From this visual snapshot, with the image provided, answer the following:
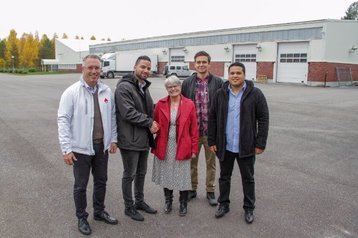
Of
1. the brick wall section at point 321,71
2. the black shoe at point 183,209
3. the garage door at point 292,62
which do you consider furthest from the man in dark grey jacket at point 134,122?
the garage door at point 292,62

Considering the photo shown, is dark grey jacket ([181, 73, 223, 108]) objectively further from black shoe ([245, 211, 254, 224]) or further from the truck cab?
the truck cab

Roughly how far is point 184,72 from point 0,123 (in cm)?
3065

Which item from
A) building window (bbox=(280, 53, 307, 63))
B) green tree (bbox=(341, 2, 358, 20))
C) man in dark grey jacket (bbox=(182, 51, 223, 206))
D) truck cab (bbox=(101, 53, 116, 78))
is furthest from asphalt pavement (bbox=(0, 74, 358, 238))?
green tree (bbox=(341, 2, 358, 20))

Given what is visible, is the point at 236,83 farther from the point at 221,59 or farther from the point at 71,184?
the point at 221,59

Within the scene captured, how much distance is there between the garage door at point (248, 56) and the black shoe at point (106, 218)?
33.3 metres

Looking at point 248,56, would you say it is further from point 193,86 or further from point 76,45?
point 76,45

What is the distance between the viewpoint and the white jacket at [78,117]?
3.65m

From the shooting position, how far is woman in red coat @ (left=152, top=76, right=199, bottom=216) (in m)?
4.21

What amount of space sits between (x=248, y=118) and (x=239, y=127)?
158mm

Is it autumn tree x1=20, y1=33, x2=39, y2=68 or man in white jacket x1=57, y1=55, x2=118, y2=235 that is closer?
man in white jacket x1=57, y1=55, x2=118, y2=235

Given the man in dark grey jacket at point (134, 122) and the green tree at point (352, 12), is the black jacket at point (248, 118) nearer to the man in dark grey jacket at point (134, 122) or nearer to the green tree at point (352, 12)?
the man in dark grey jacket at point (134, 122)

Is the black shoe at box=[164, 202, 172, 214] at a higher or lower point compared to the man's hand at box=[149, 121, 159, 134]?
lower

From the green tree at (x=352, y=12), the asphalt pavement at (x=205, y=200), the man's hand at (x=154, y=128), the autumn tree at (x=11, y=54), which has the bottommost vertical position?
the asphalt pavement at (x=205, y=200)

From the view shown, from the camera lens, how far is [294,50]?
32.0 m
